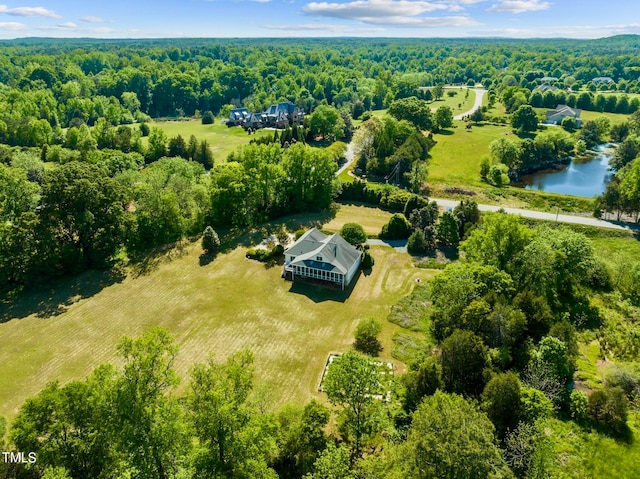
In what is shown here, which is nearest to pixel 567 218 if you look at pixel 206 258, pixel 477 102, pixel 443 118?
pixel 206 258

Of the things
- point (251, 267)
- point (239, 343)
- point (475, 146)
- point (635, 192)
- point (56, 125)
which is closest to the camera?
point (239, 343)

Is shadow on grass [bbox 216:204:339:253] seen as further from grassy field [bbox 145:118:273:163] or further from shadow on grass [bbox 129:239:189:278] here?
grassy field [bbox 145:118:273:163]

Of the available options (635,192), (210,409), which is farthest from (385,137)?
(210,409)

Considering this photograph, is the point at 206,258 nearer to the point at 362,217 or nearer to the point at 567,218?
the point at 362,217

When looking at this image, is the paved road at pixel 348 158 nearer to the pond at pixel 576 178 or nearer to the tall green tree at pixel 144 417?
→ the pond at pixel 576 178

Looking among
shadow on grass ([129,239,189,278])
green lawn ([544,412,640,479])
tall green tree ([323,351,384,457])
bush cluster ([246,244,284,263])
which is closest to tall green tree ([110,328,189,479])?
tall green tree ([323,351,384,457])

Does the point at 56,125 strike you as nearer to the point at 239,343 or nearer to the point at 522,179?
the point at 239,343
